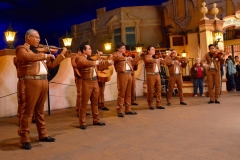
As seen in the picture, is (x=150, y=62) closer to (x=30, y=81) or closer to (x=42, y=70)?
(x=42, y=70)

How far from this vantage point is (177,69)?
28.9ft

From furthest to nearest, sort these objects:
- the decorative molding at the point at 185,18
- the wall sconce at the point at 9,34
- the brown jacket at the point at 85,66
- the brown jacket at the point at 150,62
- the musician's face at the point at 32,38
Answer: the decorative molding at the point at 185,18, the wall sconce at the point at 9,34, the brown jacket at the point at 150,62, the brown jacket at the point at 85,66, the musician's face at the point at 32,38

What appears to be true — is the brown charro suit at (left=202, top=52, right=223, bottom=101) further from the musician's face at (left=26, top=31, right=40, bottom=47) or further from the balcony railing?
the balcony railing

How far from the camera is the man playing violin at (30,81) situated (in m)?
4.36

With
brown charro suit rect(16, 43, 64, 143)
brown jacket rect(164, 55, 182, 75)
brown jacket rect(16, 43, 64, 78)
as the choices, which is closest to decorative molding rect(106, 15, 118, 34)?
brown jacket rect(164, 55, 182, 75)

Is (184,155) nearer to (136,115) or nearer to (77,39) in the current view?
(136,115)

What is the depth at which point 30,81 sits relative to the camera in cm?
446

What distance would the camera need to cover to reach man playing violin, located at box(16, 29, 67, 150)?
4.36 meters

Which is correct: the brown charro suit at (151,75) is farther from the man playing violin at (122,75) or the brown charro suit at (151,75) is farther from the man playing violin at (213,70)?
the man playing violin at (213,70)

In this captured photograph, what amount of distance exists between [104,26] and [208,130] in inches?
984

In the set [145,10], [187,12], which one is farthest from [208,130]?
[145,10]

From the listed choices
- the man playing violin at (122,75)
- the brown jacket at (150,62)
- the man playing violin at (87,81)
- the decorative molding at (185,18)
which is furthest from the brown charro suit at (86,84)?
the decorative molding at (185,18)

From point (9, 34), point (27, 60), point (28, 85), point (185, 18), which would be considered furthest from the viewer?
point (185, 18)

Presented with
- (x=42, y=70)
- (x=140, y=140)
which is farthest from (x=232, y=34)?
(x=42, y=70)
